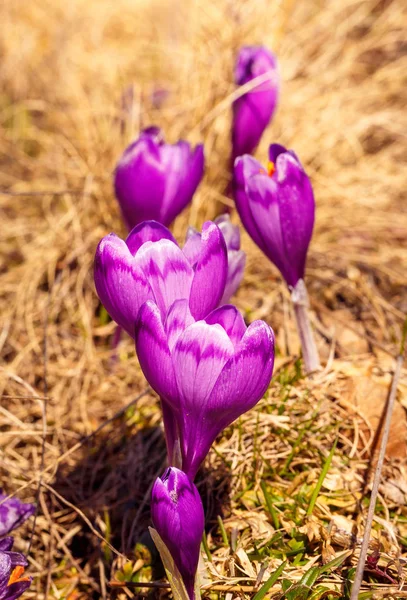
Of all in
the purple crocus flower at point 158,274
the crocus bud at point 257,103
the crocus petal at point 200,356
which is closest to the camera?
the crocus petal at point 200,356

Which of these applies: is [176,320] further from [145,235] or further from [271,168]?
[271,168]

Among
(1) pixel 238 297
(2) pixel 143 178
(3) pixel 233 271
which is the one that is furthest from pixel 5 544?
(1) pixel 238 297

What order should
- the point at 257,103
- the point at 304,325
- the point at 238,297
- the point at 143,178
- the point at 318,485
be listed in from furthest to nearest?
the point at 238,297
the point at 257,103
the point at 143,178
the point at 304,325
the point at 318,485

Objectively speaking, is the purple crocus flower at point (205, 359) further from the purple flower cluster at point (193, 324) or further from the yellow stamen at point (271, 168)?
the yellow stamen at point (271, 168)

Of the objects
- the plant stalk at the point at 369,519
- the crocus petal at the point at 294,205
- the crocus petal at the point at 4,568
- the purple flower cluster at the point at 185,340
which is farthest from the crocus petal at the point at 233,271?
the crocus petal at the point at 4,568

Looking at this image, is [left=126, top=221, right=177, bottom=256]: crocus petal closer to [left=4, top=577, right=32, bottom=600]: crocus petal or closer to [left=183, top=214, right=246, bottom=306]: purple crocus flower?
[left=183, top=214, right=246, bottom=306]: purple crocus flower

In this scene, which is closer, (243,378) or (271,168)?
(243,378)

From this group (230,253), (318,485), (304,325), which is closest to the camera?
(318,485)
